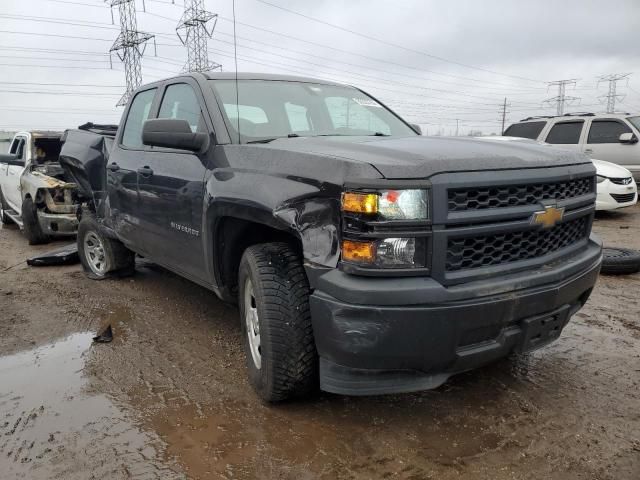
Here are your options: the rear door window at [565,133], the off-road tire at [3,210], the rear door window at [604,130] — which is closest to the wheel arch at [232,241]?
the off-road tire at [3,210]

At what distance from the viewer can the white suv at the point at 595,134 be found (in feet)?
36.8

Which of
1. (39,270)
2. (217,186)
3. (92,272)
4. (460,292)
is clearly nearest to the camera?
(460,292)

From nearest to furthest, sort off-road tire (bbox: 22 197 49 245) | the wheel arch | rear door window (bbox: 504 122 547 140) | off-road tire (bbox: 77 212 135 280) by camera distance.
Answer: the wheel arch → off-road tire (bbox: 77 212 135 280) → off-road tire (bbox: 22 197 49 245) → rear door window (bbox: 504 122 547 140)

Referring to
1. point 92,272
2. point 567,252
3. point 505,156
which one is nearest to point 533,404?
point 567,252

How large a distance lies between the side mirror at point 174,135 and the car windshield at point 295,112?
222mm

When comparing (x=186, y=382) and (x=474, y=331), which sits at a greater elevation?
(x=474, y=331)

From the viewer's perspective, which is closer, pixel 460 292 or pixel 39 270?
pixel 460 292

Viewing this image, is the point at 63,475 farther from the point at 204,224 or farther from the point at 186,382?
the point at 204,224

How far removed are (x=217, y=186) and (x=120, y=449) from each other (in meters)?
1.51

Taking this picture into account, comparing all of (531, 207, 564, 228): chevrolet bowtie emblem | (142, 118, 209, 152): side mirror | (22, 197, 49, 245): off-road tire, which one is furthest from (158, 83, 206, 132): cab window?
(22, 197, 49, 245): off-road tire

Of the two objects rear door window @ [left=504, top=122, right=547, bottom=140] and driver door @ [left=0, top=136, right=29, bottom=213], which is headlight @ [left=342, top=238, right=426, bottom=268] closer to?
driver door @ [left=0, top=136, right=29, bottom=213]

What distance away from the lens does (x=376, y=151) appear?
254 centimetres

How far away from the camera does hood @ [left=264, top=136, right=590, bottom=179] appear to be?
2.34 metres

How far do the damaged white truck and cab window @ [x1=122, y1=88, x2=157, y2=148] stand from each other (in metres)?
3.39
